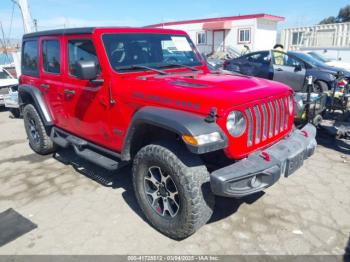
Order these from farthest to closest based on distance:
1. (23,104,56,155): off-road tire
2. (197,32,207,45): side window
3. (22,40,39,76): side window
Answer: (197,32,207,45): side window
(23,104,56,155): off-road tire
(22,40,39,76): side window

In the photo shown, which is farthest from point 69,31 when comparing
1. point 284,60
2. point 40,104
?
point 284,60

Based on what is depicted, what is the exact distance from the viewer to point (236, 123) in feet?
8.99

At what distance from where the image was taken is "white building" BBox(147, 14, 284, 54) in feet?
87.3

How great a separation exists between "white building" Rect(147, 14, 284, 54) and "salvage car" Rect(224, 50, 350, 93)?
17935 mm

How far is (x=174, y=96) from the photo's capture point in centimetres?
284

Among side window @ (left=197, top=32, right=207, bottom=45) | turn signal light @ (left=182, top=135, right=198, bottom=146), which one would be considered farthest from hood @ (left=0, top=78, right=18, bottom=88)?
side window @ (left=197, top=32, right=207, bottom=45)

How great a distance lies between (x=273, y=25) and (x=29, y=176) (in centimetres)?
2821

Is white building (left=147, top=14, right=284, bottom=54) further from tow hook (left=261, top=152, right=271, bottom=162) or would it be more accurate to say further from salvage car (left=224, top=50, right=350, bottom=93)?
tow hook (left=261, top=152, right=271, bottom=162)

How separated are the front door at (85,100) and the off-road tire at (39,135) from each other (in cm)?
105

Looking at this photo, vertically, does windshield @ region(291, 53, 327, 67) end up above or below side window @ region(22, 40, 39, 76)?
below

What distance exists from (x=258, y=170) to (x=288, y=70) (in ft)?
24.0

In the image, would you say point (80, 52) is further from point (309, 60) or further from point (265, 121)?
point (309, 60)

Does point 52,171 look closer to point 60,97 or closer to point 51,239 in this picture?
point 60,97

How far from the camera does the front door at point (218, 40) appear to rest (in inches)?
1141
